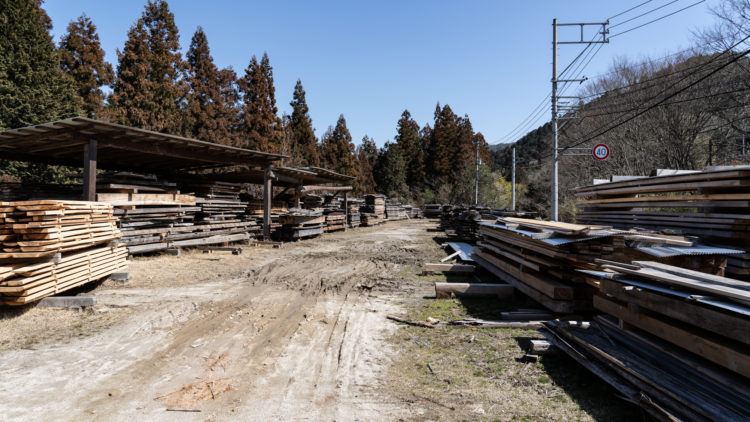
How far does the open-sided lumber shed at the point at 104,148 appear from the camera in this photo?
8450 mm

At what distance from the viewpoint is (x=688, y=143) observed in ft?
53.4

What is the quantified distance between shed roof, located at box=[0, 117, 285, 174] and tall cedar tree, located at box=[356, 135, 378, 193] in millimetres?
28379

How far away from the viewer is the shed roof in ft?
27.5

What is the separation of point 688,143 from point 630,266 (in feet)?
56.8

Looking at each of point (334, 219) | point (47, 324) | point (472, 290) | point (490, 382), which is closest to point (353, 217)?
point (334, 219)

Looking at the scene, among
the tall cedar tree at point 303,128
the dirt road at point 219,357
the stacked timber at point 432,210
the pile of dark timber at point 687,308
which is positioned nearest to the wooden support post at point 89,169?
the dirt road at point 219,357

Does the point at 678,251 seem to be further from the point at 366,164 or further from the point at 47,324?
the point at 366,164

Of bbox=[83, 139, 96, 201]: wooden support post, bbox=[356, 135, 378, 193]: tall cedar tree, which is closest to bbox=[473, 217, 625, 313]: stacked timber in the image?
bbox=[83, 139, 96, 201]: wooden support post

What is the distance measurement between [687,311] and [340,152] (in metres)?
41.5

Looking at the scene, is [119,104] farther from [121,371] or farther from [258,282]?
[121,371]

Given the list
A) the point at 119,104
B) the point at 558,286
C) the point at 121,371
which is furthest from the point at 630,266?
the point at 119,104

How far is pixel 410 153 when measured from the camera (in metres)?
52.0

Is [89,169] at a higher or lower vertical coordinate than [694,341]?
higher

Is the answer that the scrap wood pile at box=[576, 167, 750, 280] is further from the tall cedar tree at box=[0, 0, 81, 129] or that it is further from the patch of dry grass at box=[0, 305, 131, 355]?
the tall cedar tree at box=[0, 0, 81, 129]
